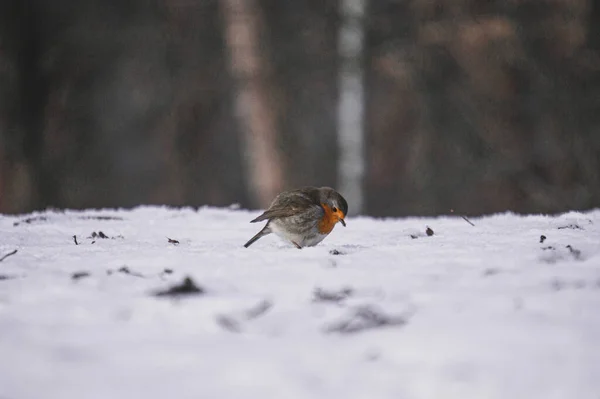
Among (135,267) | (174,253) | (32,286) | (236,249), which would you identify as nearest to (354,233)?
(236,249)

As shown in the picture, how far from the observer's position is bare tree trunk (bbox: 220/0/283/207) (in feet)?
36.2

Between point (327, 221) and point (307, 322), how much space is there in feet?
6.55

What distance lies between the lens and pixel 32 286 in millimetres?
2191

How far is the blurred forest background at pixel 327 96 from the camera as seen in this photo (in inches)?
393

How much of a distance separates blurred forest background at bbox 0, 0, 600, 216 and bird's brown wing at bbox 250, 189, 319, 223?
258 inches

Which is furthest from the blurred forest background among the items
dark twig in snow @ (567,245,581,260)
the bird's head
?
dark twig in snow @ (567,245,581,260)

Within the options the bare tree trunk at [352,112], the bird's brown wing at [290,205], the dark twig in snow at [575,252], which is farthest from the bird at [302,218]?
the bare tree trunk at [352,112]

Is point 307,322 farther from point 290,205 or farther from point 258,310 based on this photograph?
point 290,205

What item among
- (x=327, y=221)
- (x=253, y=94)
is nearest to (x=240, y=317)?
(x=327, y=221)

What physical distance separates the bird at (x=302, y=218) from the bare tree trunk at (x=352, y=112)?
6786 mm

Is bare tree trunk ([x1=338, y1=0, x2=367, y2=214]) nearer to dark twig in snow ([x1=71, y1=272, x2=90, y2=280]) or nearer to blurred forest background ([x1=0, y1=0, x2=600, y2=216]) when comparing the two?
blurred forest background ([x1=0, y1=0, x2=600, y2=216])

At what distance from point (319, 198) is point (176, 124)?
9005 mm

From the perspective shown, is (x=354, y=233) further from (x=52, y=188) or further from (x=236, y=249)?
(x=52, y=188)

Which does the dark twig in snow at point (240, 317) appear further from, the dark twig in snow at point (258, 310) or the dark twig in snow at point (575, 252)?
the dark twig in snow at point (575, 252)
